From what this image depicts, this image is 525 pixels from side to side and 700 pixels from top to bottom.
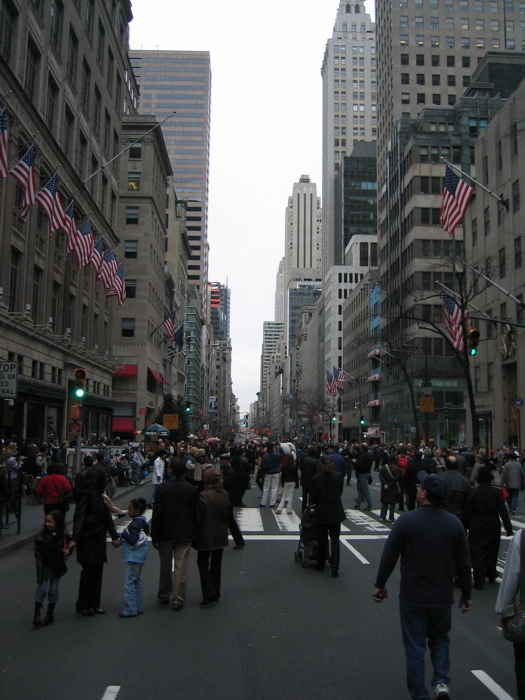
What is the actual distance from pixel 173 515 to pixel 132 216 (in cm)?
6071

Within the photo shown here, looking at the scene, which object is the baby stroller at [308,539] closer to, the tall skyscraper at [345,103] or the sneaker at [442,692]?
the sneaker at [442,692]

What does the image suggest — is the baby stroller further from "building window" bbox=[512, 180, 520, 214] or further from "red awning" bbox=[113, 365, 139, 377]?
"red awning" bbox=[113, 365, 139, 377]

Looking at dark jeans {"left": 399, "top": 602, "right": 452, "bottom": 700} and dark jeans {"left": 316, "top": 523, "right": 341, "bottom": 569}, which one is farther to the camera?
dark jeans {"left": 316, "top": 523, "right": 341, "bottom": 569}

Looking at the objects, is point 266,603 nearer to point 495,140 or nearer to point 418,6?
point 495,140

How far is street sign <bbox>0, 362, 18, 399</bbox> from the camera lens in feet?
46.2

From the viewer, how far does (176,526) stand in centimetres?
851

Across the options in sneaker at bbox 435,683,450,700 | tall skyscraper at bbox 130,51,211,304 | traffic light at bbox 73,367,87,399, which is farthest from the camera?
tall skyscraper at bbox 130,51,211,304

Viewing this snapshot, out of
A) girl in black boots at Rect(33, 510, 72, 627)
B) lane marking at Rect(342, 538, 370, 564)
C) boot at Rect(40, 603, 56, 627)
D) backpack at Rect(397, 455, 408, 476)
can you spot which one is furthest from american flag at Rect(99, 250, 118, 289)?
boot at Rect(40, 603, 56, 627)

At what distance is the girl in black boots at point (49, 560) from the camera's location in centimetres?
769

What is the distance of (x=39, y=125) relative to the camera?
3139cm

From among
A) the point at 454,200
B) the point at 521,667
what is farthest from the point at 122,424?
the point at 521,667

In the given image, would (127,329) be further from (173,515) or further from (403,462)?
(173,515)

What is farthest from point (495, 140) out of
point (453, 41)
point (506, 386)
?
point (453, 41)

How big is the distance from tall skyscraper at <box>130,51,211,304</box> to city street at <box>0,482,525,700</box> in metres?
155
